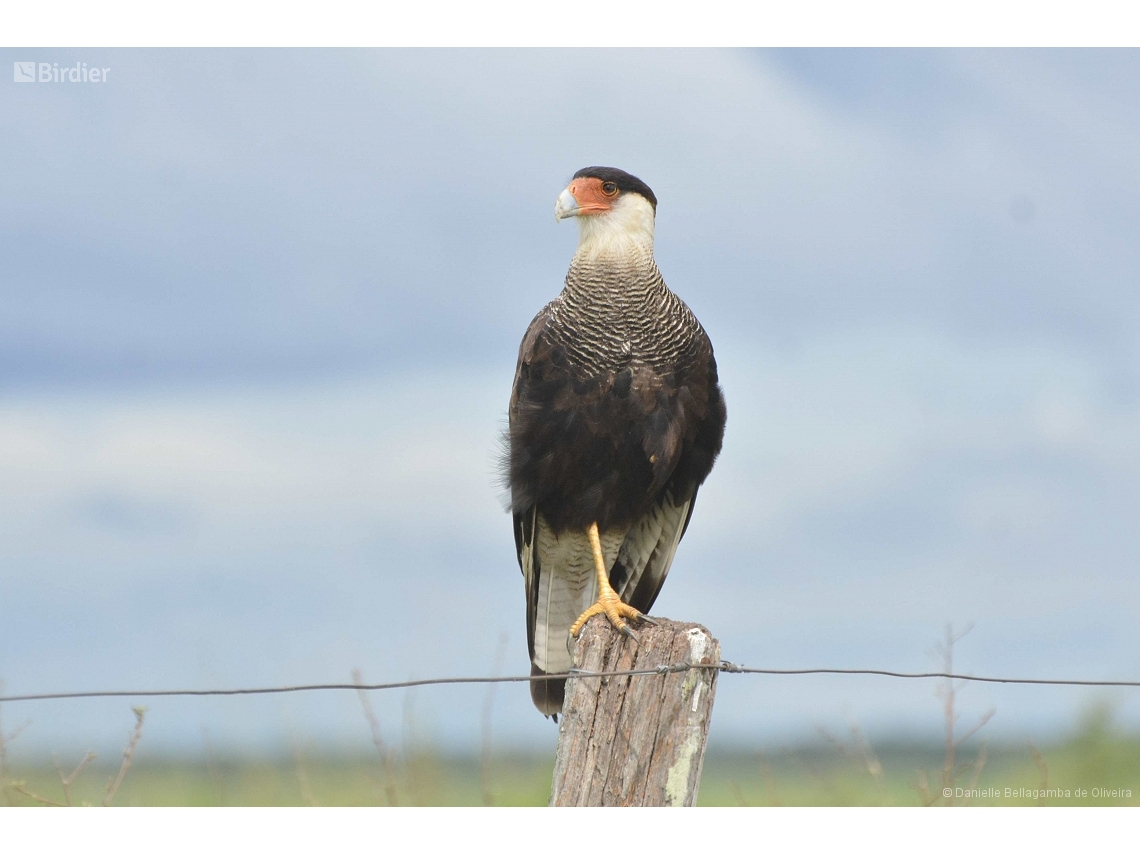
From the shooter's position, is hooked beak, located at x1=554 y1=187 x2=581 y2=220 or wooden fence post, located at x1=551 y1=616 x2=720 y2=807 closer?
wooden fence post, located at x1=551 y1=616 x2=720 y2=807

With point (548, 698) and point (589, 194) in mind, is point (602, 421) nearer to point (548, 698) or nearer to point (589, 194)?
point (589, 194)

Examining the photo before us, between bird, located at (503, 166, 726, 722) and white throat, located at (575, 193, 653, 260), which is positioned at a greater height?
white throat, located at (575, 193, 653, 260)

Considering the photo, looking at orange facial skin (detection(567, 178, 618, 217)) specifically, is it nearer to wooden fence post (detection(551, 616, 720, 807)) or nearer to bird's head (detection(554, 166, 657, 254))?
bird's head (detection(554, 166, 657, 254))

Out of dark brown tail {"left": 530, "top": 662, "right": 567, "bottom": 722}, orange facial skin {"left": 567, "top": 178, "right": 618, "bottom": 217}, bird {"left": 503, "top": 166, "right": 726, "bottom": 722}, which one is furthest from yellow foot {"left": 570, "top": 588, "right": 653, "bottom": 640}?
orange facial skin {"left": 567, "top": 178, "right": 618, "bottom": 217}

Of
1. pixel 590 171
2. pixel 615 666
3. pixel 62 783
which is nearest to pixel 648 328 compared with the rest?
pixel 590 171

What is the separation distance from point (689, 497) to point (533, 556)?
0.71 m

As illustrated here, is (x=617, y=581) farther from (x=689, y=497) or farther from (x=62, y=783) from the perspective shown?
(x=62, y=783)

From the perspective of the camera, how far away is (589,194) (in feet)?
14.2

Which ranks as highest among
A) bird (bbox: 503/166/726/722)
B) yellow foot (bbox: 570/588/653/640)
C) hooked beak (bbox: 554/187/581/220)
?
hooked beak (bbox: 554/187/581/220)

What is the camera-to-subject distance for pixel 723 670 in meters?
2.62

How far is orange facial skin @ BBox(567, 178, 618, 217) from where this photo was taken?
4320mm

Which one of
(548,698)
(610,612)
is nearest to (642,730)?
(610,612)

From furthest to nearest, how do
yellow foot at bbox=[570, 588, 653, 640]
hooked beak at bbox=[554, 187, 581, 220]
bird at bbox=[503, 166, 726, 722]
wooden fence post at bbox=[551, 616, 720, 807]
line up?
hooked beak at bbox=[554, 187, 581, 220] → bird at bbox=[503, 166, 726, 722] → yellow foot at bbox=[570, 588, 653, 640] → wooden fence post at bbox=[551, 616, 720, 807]

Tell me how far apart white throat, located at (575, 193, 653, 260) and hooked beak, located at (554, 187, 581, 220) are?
122 mm
